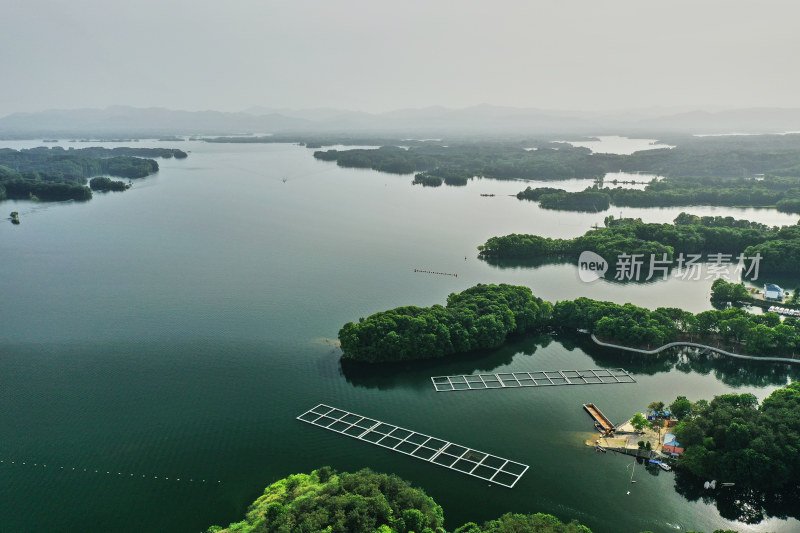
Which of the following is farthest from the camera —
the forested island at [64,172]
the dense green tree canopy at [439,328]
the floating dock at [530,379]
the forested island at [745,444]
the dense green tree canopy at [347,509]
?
the forested island at [64,172]

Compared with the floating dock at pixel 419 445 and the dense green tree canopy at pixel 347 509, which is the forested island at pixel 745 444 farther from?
the dense green tree canopy at pixel 347 509

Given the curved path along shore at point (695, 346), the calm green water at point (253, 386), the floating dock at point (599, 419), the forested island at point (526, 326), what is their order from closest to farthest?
the calm green water at point (253, 386), the floating dock at point (599, 419), the forested island at point (526, 326), the curved path along shore at point (695, 346)

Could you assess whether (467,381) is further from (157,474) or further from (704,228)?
(704,228)

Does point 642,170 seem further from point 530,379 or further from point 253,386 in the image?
point 253,386

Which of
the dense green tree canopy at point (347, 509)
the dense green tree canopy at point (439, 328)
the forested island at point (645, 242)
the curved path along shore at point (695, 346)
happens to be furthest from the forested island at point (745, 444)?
the forested island at point (645, 242)

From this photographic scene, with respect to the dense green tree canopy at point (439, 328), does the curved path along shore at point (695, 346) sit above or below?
below

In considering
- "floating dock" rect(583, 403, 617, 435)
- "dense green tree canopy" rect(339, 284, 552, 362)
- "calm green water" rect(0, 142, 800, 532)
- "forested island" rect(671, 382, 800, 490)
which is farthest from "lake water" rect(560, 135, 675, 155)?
"forested island" rect(671, 382, 800, 490)
